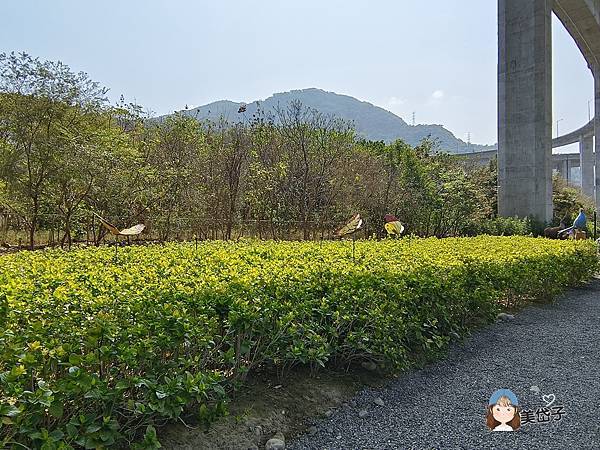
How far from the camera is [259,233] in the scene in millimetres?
8820

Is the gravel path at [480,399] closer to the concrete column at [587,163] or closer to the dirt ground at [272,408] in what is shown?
the dirt ground at [272,408]

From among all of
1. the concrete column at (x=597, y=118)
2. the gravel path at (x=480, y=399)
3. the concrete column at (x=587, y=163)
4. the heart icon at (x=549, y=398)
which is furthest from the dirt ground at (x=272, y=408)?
the concrete column at (x=587, y=163)

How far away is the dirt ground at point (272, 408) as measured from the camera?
6.64 feet

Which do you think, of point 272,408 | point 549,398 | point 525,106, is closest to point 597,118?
point 525,106

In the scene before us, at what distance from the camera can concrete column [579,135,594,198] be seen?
94.0 feet

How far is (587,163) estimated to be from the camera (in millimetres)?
31109

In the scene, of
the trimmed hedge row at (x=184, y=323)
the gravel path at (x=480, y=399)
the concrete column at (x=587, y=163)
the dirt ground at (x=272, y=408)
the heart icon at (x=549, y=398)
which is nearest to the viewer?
the trimmed hedge row at (x=184, y=323)

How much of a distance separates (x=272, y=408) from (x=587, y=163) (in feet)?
111

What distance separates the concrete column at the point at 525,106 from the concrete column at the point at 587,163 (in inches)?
719

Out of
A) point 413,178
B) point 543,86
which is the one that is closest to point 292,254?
point 413,178


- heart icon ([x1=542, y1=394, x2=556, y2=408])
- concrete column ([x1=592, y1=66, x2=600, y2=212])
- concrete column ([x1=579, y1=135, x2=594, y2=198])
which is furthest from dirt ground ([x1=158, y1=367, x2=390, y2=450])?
concrete column ([x1=579, y1=135, x2=594, y2=198])

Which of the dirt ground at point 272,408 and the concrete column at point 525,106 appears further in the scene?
the concrete column at point 525,106

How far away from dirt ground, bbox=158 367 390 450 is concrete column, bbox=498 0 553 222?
10424mm

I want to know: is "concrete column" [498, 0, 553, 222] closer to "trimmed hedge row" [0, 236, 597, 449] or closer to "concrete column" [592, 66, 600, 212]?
"concrete column" [592, 66, 600, 212]
